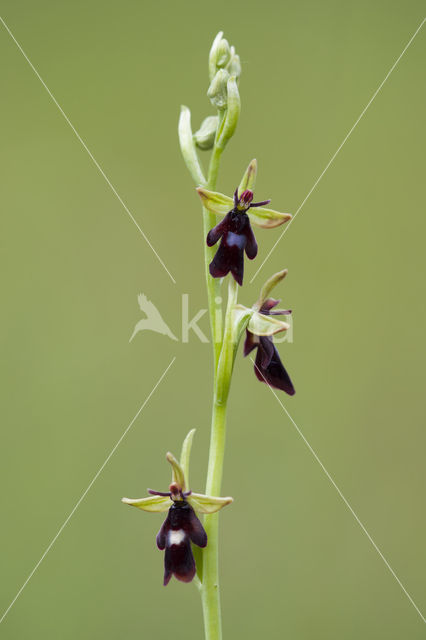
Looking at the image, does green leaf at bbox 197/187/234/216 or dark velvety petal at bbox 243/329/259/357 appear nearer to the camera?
green leaf at bbox 197/187/234/216

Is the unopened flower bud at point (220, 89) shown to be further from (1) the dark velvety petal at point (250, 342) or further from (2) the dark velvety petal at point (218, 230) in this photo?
(1) the dark velvety petal at point (250, 342)

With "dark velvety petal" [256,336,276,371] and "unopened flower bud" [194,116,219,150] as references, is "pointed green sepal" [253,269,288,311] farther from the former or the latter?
"unopened flower bud" [194,116,219,150]

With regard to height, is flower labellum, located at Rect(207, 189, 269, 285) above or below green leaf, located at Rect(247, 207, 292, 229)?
below

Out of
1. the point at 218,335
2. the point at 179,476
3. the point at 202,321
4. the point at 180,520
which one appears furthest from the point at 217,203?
the point at 202,321

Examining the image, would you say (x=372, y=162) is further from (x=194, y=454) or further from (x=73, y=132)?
(x=194, y=454)

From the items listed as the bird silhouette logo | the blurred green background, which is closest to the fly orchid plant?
the blurred green background
